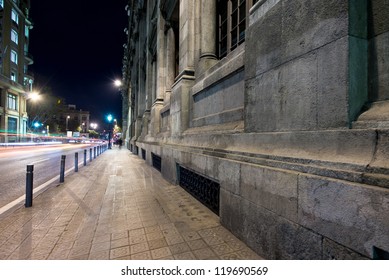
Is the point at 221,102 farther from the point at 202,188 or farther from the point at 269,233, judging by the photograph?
the point at 269,233

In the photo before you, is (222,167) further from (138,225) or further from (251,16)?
(251,16)

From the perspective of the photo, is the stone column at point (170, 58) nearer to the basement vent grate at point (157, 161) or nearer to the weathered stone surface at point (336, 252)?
the basement vent grate at point (157, 161)

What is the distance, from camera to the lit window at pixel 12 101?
138 ft

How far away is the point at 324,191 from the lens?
2289 mm

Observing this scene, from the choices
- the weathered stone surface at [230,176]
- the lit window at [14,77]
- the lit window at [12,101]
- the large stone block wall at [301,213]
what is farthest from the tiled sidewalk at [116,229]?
the lit window at [14,77]

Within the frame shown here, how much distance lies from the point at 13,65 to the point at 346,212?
188 ft

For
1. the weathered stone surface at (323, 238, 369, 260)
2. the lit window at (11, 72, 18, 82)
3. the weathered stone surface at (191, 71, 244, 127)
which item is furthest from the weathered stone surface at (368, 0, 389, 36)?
the lit window at (11, 72, 18, 82)

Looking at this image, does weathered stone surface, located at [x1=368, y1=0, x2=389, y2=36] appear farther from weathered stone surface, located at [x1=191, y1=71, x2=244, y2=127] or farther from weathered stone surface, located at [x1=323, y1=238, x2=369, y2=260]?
weathered stone surface, located at [x1=191, y1=71, x2=244, y2=127]

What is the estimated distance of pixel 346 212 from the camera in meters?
2.08

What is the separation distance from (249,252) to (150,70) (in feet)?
50.4

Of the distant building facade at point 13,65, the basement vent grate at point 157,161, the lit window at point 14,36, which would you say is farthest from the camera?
the lit window at point 14,36

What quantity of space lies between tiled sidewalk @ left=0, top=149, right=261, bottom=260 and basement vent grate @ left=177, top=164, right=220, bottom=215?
0.17 meters

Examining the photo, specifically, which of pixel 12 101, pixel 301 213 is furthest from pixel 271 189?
pixel 12 101

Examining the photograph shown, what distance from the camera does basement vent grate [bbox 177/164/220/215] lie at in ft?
16.3
